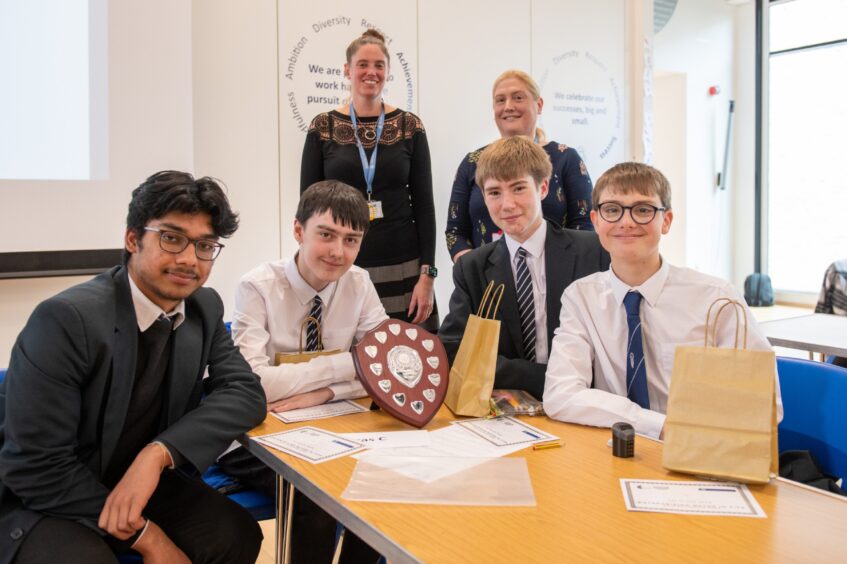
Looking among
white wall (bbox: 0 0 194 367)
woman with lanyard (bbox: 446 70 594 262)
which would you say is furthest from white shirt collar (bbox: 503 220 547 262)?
white wall (bbox: 0 0 194 367)

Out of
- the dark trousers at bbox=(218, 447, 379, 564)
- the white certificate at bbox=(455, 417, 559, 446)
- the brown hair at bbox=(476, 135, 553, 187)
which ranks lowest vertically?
the dark trousers at bbox=(218, 447, 379, 564)

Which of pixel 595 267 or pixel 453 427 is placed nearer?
pixel 453 427

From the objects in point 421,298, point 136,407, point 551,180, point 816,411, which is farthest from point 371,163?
point 816,411

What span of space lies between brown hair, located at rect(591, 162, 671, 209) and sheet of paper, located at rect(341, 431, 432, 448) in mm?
835

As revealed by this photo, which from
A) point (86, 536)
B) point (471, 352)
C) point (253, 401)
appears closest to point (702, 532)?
point (471, 352)

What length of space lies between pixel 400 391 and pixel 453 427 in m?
0.16

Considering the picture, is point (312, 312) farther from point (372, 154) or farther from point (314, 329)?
point (372, 154)

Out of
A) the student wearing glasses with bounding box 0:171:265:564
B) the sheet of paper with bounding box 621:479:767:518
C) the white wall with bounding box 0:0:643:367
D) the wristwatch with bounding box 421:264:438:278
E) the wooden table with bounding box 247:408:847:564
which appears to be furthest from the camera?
the white wall with bounding box 0:0:643:367

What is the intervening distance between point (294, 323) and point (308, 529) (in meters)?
0.63

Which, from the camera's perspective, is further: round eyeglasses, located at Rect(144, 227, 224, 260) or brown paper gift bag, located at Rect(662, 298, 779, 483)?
round eyeglasses, located at Rect(144, 227, 224, 260)

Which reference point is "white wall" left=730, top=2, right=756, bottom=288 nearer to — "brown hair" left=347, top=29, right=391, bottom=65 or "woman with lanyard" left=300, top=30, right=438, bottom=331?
"woman with lanyard" left=300, top=30, right=438, bottom=331

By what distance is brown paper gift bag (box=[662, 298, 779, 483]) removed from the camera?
1.31 m

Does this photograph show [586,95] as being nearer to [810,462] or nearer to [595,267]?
[595,267]

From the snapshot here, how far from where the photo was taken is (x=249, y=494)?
2.08 m
